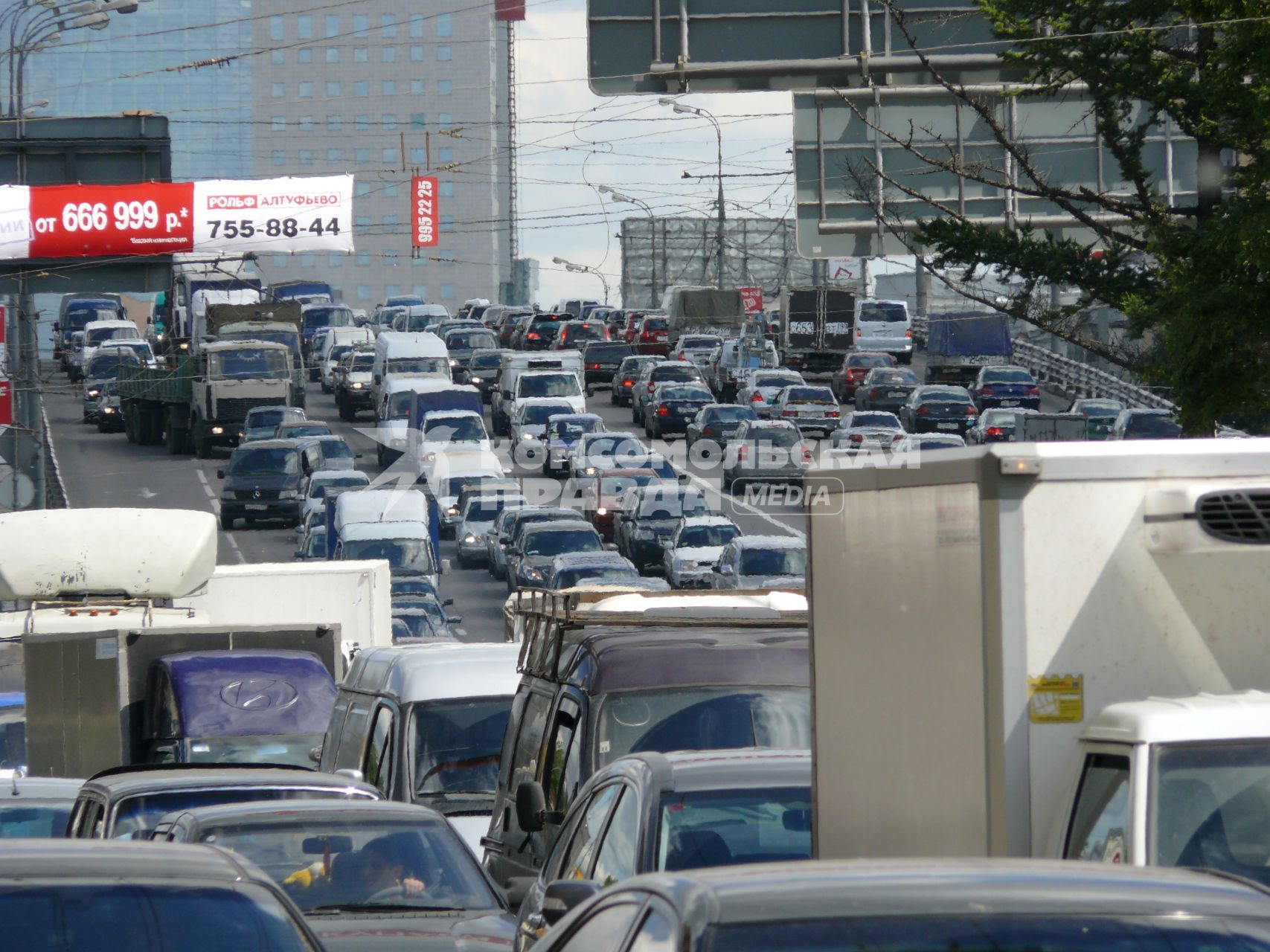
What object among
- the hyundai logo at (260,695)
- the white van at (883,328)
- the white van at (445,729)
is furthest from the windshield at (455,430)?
the white van at (445,729)

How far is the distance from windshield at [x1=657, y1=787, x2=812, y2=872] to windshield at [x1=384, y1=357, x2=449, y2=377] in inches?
1918

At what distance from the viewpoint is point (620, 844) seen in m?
6.72

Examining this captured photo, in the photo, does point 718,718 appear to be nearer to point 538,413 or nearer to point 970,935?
point 970,935

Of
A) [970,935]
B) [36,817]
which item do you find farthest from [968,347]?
[970,935]

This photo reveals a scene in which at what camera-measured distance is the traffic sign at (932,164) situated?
21953 millimetres

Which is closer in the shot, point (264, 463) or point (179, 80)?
point (264, 463)

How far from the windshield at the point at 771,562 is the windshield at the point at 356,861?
24006mm

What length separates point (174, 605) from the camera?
20.1 m

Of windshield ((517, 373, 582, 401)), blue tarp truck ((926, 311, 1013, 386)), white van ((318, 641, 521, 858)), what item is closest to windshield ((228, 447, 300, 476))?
windshield ((517, 373, 582, 401))

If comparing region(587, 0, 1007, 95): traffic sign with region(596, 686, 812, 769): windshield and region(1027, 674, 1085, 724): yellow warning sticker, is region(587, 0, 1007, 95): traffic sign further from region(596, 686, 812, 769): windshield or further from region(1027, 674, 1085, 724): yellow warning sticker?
region(1027, 674, 1085, 724): yellow warning sticker

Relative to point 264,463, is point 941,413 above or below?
above

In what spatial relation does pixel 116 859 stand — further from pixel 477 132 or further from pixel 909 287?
pixel 477 132

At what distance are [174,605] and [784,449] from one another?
26.6 meters

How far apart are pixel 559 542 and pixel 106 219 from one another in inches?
587
